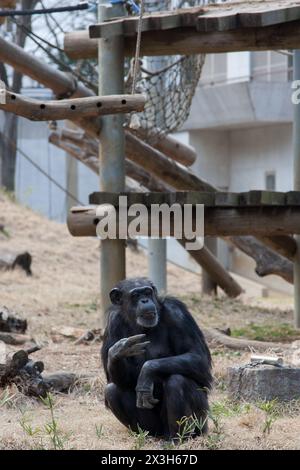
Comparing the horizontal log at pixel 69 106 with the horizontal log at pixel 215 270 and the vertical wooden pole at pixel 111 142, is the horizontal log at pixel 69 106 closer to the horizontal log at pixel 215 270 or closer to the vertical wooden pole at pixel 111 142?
the vertical wooden pole at pixel 111 142

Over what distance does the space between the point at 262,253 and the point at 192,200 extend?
3.11 meters

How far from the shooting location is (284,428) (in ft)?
14.0

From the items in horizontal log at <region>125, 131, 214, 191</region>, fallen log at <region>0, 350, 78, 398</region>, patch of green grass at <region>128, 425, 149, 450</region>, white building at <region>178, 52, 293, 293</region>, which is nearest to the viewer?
patch of green grass at <region>128, 425, 149, 450</region>

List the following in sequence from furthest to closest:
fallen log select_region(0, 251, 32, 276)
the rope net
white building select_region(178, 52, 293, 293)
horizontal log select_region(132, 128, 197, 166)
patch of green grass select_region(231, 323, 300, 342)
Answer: white building select_region(178, 52, 293, 293)
fallen log select_region(0, 251, 32, 276)
horizontal log select_region(132, 128, 197, 166)
the rope net
patch of green grass select_region(231, 323, 300, 342)

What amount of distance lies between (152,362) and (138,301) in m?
0.34

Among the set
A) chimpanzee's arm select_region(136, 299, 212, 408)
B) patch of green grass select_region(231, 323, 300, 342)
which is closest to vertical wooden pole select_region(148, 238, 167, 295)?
patch of green grass select_region(231, 323, 300, 342)

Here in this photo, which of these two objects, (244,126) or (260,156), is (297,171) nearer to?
(260,156)

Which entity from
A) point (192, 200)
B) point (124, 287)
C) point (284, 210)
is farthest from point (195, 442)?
point (284, 210)

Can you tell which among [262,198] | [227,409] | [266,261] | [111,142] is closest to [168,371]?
[227,409]

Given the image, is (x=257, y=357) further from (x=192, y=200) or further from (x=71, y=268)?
(x=71, y=268)

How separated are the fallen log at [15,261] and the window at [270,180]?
7.36m

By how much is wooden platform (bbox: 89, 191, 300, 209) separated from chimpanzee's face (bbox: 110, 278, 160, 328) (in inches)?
71.3

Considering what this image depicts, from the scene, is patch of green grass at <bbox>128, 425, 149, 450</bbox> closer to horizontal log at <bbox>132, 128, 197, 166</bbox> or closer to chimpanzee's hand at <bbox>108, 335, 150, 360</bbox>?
chimpanzee's hand at <bbox>108, 335, 150, 360</bbox>

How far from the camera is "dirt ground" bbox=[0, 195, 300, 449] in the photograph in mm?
4070
